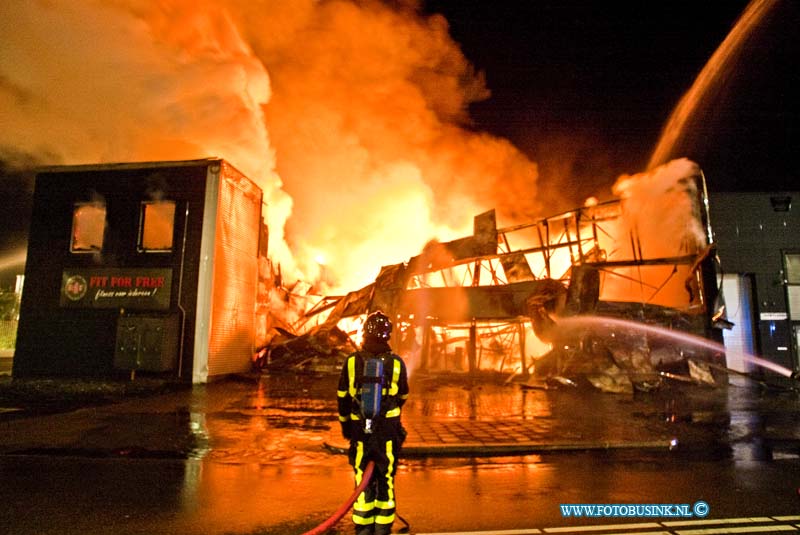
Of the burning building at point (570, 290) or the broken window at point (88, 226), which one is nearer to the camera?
the burning building at point (570, 290)

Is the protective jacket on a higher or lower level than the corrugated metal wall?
lower

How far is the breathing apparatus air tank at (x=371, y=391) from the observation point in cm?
344

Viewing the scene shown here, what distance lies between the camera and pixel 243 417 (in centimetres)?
923

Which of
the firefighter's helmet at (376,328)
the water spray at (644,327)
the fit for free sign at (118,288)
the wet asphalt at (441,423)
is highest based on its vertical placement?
the fit for free sign at (118,288)

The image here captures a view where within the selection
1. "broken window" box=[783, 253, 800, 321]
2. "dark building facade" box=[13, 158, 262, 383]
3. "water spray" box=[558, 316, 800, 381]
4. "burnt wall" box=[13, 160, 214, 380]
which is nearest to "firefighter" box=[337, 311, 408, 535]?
"water spray" box=[558, 316, 800, 381]

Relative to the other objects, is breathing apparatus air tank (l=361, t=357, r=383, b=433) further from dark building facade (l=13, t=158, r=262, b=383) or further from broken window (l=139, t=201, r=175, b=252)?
broken window (l=139, t=201, r=175, b=252)

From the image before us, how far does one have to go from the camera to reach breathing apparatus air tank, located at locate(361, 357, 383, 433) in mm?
3443

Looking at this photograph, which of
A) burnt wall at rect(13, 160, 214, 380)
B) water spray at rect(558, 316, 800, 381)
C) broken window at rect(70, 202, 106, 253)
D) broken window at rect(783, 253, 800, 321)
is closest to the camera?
water spray at rect(558, 316, 800, 381)

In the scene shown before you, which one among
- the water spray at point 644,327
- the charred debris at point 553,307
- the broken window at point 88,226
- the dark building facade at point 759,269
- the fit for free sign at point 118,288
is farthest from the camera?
the dark building facade at point 759,269

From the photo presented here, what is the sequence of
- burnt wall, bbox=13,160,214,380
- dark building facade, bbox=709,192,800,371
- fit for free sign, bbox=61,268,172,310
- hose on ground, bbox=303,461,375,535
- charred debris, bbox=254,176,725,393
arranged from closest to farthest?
hose on ground, bbox=303,461,375,535 → charred debris, bbox=254,176,725,393 → burnt wall, bbox=13,160,214,380 → fit for free sign, bbox=61,268,172,310 → dark building facade, bbox=709,192,800,371

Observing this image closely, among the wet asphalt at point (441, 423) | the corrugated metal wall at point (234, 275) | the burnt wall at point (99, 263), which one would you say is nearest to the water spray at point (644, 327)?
the wet asphalt at point (441, 423)

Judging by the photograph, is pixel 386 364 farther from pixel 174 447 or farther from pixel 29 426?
pixel 29 426

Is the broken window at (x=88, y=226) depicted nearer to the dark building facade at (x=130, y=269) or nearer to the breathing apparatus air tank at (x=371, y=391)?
the dark building facade at (x=130, y=269)

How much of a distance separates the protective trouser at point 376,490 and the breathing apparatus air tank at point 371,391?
15 centimetres
